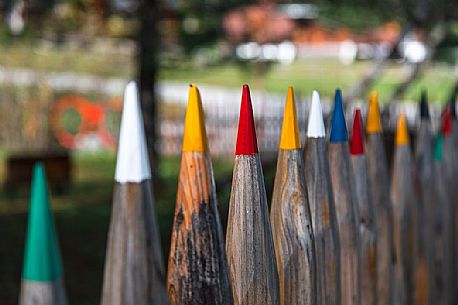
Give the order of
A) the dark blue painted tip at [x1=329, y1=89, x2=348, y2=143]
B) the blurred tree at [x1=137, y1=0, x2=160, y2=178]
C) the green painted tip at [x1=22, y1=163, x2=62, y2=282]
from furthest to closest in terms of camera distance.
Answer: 1. the blurred tree at [x1=137, y1=0, x2=160, y2=178]
2. the dark blue painted tip at [x1=329, y1=89, x2=348, y2=143]
3. the green painted tip at [x1=22, y1=163, x2=62, y2=282]

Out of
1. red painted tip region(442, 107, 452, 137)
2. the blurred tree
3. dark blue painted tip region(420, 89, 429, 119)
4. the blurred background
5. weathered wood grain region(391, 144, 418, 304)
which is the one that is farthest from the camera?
the blurred tree

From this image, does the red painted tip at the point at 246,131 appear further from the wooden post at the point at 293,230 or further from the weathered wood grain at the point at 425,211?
the weathered wood grain at the point at 425,211

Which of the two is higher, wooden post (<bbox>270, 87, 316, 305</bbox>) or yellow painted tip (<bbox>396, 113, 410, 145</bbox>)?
yellow painted tip (<bbox>396, 113, 410, 145</bbox>)

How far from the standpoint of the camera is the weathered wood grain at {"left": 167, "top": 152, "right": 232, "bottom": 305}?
1705mm

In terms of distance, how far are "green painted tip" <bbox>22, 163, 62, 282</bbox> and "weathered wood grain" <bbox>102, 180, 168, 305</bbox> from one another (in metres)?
0.26

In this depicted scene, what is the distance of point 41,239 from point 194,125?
55 cm

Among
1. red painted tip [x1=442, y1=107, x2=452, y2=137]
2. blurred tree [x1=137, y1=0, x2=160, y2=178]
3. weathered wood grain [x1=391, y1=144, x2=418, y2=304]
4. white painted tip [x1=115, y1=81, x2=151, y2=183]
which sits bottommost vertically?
weathered wood grain [x1=391, y1=144, x2=418, y2=304]

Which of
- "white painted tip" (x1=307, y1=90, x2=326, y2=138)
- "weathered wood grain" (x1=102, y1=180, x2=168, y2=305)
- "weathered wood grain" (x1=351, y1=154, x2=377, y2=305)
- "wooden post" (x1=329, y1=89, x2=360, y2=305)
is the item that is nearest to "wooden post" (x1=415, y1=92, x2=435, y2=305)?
"weathered wood grain" (x1=351, y1=154, x2=377, y2=305)

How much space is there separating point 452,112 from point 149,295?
2787mm

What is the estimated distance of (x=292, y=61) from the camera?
43.1m

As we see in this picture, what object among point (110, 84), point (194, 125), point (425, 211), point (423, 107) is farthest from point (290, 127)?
point (110, 84)

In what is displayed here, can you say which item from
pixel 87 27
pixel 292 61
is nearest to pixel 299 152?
pixel 87 27

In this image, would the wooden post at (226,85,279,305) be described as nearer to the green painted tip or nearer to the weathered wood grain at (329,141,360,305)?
the weathered wood grain at (329,141,360,305)

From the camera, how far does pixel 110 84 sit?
20609 mm
